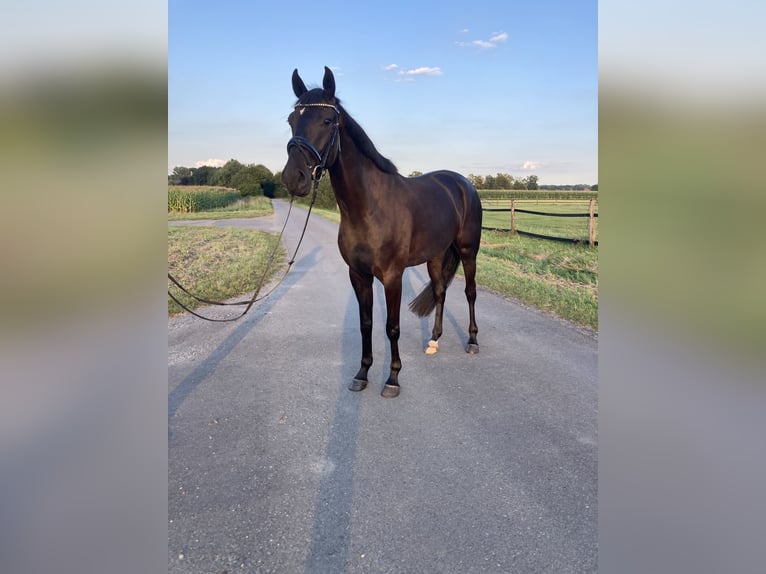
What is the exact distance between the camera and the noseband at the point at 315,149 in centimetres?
311

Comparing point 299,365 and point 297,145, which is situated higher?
point 297,145

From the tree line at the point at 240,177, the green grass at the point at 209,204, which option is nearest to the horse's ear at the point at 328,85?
the green grass at the point at 209,204

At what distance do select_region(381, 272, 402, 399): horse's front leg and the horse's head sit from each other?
1.15m

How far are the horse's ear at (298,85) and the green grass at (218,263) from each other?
3596mm

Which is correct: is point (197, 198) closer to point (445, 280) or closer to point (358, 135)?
point (445, 280)

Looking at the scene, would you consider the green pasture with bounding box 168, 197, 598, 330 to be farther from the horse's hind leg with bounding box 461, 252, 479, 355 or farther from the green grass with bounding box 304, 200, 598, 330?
the horse's hind leg with bounding box 461, 252, 479, 355

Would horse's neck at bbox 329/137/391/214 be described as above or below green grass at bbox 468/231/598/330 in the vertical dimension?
above

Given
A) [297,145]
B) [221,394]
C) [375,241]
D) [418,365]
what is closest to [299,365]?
[221,394]

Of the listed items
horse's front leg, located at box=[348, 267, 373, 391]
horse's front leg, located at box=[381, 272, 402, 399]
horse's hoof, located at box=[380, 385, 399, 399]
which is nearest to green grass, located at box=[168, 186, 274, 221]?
horse's front leg, located at box=[348, 267, 373, 391]

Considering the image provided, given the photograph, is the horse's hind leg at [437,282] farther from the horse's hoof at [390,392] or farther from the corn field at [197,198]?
the corn field at [197,198]

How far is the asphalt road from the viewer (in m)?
2.09

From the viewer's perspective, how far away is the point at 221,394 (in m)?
3.76
